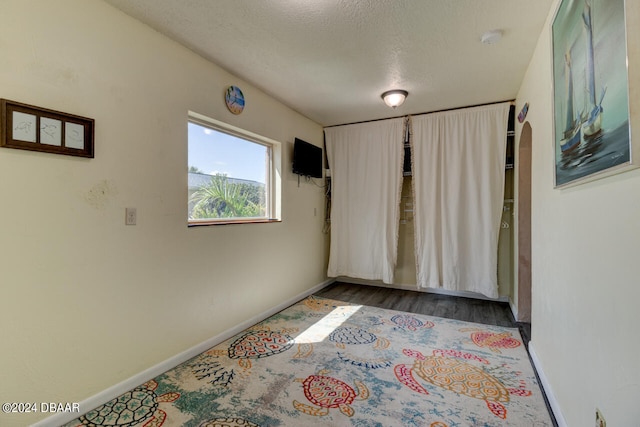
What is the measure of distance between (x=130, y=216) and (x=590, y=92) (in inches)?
100

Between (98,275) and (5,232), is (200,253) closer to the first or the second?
(98,275)

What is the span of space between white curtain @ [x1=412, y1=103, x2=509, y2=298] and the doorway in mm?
356

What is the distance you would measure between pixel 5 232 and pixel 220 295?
5.03 ft

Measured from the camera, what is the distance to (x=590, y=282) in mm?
1211

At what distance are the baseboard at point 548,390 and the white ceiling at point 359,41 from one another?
2424 mm

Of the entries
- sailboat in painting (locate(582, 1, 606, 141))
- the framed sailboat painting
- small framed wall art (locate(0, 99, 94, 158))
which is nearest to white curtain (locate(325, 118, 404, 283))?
the framed sailboat painting

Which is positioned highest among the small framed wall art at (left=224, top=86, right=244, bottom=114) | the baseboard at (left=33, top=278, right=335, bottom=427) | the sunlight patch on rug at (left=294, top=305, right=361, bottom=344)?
the small framed wall art at (left=224, top=86, right=244, bottom=114)

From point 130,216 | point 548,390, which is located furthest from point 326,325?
point 130,216

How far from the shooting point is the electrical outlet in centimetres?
192

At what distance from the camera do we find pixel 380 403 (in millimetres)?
1788

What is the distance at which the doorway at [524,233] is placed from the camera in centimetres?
306

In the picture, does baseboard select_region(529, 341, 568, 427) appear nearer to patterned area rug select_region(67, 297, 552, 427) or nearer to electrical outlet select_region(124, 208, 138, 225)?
patterned area rug select_region(67, 297, 552, 427)

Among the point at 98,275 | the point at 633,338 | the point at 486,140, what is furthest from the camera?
the point at 486,140

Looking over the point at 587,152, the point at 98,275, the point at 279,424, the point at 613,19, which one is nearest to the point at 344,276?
the point at 279,424
